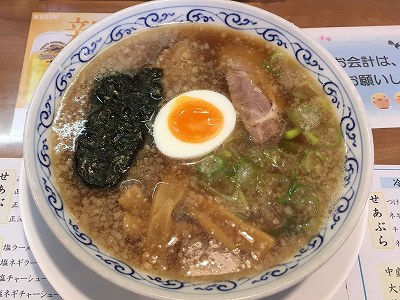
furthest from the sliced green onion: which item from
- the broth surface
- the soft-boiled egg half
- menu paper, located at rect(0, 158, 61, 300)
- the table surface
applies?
menu paper, located at rect(0, 158, 61, 300)

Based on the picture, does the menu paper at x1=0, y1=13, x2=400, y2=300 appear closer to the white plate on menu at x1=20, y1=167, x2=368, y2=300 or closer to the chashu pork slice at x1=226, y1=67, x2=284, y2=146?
the white plate on menu at x1=20, y1=167, x2=368, y2=300

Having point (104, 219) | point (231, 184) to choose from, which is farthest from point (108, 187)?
point (231, 184)

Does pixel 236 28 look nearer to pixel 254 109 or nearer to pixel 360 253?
pixel 254 109

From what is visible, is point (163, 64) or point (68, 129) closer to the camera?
point (68, 129)

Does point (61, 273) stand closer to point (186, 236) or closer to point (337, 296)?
point (186, 236)

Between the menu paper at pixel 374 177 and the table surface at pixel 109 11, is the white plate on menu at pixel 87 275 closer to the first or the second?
the menu paper at pixel 374 177

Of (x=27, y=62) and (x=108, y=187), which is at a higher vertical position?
(x=27, y=62)
